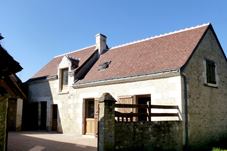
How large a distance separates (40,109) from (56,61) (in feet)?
14.9

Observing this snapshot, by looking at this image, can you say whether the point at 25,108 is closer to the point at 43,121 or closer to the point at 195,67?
the point at 43,121

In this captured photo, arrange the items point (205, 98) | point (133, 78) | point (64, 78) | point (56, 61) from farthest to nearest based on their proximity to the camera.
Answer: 1. point (56, 61)
2. point (64, 78)
3. point (133, 78)
4. point (205, 98)

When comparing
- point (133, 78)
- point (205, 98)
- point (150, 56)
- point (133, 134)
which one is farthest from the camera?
point (150, 56)

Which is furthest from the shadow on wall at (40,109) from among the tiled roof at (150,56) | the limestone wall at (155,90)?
the limestone wall at (155,90)

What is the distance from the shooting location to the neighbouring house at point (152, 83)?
43.3ft

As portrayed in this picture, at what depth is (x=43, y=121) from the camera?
71.1 feet

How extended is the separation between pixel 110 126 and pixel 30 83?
588 inches

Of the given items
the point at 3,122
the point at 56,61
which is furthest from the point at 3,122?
the point at 56,61

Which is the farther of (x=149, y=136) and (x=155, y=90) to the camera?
(x=155, y=90)

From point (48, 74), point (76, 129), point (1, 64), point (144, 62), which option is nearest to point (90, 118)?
point (76, 129)

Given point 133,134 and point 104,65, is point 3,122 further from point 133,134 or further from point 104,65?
point 104,65

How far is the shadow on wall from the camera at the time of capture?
20.6 meters

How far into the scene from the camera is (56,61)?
78.5ft

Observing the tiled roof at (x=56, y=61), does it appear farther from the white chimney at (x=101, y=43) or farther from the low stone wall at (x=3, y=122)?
the low stone wall at (x=3, y=122)
